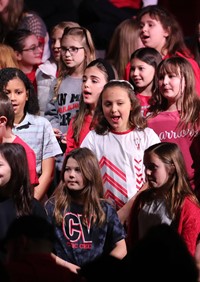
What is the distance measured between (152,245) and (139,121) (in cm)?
293

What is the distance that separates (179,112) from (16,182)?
5.42ft

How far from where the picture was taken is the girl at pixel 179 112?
7465 millimetres

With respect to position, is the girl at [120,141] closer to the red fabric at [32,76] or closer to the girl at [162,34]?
the girl at [162,34]

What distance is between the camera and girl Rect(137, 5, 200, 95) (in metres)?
8.62

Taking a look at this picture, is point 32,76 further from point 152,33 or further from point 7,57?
point 152,33

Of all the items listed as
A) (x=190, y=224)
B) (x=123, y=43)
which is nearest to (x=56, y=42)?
(x=123, y=43)

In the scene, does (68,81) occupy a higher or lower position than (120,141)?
higher

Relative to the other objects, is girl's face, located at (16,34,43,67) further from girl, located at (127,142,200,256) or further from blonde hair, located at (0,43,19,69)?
girl, located at (127,142,200,256)

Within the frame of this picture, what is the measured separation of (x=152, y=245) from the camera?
14.2 feet

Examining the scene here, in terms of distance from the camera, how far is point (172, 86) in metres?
7.54

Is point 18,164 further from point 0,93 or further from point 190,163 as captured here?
point 190,163

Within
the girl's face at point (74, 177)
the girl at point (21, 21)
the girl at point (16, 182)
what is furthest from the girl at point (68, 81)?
the girl at point (16, 182)

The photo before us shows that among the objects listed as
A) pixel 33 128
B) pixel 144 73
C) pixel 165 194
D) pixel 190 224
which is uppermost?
pixel 144 73

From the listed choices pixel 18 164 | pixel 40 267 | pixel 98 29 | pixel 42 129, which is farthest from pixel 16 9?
pixel 40 267
